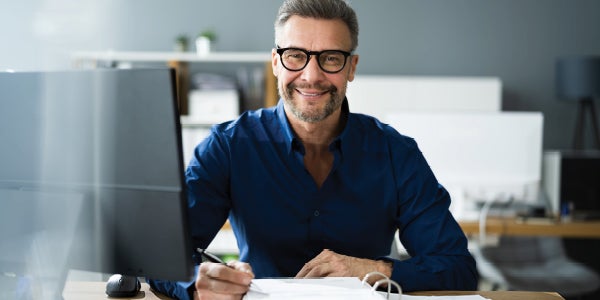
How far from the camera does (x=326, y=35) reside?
1.67m

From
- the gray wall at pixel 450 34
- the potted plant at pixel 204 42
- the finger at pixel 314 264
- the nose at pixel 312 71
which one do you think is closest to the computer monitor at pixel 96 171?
the finger at pixel 314 264

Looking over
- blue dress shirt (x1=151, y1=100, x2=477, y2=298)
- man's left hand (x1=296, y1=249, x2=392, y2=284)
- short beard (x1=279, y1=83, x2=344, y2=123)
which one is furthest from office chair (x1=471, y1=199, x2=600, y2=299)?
man's left hand (x1=296, y1=249, x2=392, y2=284)

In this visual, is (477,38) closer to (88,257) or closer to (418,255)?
(418,255)

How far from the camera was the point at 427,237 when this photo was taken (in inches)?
65.2

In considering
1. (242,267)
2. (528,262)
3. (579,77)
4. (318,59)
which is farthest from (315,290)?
(579,77)

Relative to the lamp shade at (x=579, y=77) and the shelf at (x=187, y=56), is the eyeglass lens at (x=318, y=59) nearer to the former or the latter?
the shelf at (x=187, y=56)

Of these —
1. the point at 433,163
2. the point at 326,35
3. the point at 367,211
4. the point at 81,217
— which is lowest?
the point at 433,163

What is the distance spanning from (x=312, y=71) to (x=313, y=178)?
26cm

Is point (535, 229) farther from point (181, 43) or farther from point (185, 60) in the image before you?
point (181, 43)

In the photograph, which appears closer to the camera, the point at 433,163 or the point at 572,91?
the point at 433,163

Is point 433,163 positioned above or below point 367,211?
below

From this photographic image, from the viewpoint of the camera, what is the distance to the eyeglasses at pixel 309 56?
5.46ft

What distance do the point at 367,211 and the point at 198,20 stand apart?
324 cm

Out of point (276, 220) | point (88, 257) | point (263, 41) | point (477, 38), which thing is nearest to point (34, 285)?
point (88, 257)
